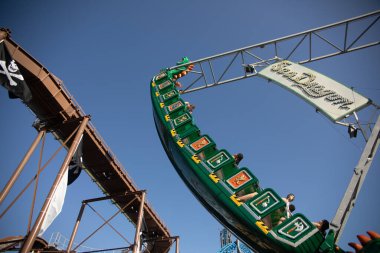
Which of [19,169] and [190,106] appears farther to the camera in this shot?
[19,169]

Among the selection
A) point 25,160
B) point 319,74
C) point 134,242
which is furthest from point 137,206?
point 319,74

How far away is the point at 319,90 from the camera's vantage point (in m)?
→ 6.55

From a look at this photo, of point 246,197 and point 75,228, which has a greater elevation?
point 75,228

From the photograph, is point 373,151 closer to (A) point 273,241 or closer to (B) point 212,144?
(A) point 273,241

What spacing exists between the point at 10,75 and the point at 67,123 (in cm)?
332

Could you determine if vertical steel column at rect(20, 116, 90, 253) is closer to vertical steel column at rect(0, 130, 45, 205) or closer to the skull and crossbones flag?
vertical steel column at rect(0, 130, 45, 205)

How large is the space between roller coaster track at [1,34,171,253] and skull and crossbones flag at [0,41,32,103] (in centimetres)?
54

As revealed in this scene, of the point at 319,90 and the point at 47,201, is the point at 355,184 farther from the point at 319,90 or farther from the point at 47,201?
the point at 47,201

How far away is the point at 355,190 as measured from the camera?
4934 mm

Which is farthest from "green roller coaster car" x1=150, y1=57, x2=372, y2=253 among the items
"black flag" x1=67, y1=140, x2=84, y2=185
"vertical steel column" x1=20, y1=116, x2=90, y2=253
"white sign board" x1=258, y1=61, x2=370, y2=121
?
Result: "black flag" x1=67, y1=140, x2=84, y2=185

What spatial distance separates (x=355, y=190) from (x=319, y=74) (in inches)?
127

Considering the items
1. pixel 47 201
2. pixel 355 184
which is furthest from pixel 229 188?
pixel 47 201

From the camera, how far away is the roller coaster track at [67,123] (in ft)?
35.8

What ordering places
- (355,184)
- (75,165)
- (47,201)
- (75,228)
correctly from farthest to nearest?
(75,228)
(75,165)
(47,201)
(355,184)
